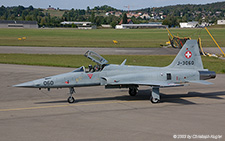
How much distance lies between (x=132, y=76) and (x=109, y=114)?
3631 mm

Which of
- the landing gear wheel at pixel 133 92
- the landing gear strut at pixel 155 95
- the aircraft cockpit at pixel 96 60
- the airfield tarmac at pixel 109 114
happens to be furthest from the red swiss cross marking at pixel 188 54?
the aircraft cockpit at pixel 96 60

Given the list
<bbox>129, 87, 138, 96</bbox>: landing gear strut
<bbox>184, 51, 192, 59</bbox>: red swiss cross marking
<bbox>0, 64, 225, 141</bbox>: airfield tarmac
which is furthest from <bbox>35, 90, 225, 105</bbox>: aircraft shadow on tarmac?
<bbox>184, 51, 192, 59</bbox>: red swiss cross marking

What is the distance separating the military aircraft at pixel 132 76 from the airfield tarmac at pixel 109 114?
48.9 inches

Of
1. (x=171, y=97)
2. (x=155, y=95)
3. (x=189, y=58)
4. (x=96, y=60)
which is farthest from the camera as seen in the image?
(x=171, y=97)

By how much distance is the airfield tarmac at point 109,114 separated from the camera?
43.7 ft

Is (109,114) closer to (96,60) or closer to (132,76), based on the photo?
(132,76)

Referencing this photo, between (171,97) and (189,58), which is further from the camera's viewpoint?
(171,97)

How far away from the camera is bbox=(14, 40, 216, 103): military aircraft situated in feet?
61.4

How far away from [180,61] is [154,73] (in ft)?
7.37

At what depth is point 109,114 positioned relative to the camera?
1652 centimetres

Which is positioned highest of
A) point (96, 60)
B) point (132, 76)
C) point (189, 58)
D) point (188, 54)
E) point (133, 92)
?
point (188, 54)

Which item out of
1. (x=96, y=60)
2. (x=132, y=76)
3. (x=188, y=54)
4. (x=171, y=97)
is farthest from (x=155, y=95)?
(x=96, y=60)

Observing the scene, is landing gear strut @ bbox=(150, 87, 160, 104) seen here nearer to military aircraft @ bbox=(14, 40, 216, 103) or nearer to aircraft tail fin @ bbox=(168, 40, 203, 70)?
military aircraft @ bbox=(14, 40, 216, 103)

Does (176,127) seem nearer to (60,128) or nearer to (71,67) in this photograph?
(60,128)
